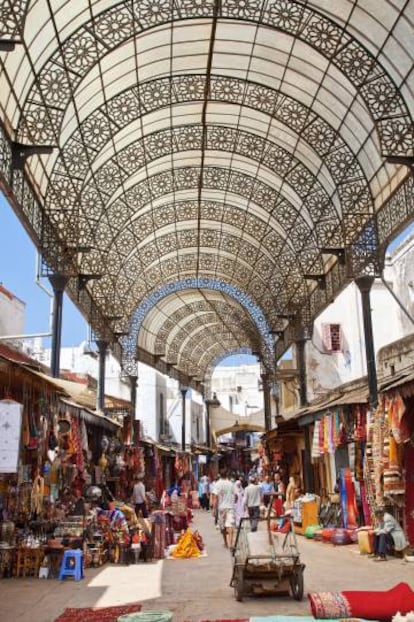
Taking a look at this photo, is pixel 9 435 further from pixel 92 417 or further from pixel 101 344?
pixel 101 344

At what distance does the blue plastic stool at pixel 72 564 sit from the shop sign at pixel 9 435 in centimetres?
273

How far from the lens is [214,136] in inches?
661

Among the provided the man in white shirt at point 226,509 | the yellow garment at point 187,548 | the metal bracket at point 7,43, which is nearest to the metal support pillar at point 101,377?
the man in white shirt at point 226,509

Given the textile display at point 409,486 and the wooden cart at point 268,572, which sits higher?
the textile display at point 409,486

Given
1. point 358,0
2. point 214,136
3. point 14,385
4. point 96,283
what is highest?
point 214,136

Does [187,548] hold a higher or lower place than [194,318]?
lower

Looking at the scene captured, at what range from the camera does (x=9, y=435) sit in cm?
660

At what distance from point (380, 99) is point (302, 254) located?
811 cm

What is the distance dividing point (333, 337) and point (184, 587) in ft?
55.1

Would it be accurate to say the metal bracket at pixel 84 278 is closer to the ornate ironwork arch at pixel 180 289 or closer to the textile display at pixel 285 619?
the ornate ironwork arch at pixel 180 289

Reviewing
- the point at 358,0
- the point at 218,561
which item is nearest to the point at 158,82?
the point at 358,0

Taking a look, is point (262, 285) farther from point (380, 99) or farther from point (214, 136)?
point (380, 99)

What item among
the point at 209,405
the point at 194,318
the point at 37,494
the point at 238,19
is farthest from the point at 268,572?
the point at 209,405

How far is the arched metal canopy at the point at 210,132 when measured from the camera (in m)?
10.5
